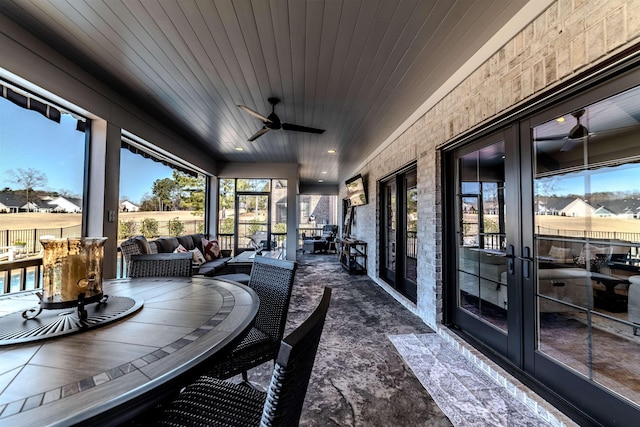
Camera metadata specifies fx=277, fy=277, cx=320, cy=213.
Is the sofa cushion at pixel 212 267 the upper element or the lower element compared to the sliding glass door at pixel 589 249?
lower

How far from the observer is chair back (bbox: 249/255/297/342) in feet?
6.06

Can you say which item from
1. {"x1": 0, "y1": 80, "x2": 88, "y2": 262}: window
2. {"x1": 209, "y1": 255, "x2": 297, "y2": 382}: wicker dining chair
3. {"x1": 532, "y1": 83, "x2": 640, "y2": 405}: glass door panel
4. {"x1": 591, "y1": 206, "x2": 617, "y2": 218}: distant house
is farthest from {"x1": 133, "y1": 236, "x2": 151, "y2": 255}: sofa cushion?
{"x1": 591, "y1": 206, "x2": 617, "y2": 218}: distant house

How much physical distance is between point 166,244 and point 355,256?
4.08 m

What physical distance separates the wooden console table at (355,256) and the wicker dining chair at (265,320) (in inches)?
180

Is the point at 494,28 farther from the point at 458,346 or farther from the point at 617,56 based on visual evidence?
the point at 458,346

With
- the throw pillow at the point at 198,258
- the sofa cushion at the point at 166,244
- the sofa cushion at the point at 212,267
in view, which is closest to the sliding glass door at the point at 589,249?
the sofa cushion at the point at 212,267

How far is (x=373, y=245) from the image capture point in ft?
19.2

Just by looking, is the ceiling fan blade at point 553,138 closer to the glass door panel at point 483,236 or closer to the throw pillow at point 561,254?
the glass door panel at point 483,236

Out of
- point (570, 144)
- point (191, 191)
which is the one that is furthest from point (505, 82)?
point (191, 191)

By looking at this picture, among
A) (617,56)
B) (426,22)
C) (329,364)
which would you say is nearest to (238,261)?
(329,364)

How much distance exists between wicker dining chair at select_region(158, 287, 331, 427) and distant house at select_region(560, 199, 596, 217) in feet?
5.58

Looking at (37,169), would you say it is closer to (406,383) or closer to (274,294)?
(274,294)

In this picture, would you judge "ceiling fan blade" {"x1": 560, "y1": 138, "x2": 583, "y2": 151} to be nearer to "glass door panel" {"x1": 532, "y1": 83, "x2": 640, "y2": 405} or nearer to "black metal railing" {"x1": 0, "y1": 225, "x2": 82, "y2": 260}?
"glass door panel" {"x1": 532, "y1": 83, "x2": 640, "y2": 405}

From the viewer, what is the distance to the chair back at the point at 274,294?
185cm
